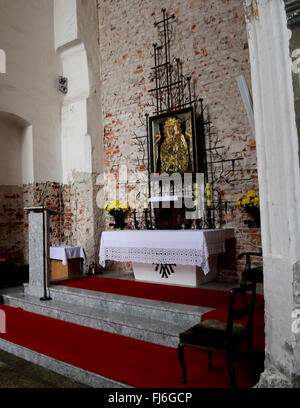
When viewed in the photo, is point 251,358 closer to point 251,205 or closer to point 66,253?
point 251,205

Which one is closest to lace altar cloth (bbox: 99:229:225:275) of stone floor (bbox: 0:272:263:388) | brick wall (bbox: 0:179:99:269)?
brick wall (bbox: 0:179:99:269)

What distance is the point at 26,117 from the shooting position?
22.5ft

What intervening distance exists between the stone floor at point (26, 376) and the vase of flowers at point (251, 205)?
3.24m

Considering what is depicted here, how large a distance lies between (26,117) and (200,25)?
3.67m

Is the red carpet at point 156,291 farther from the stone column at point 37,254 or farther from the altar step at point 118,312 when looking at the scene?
the stone column at point 37,254

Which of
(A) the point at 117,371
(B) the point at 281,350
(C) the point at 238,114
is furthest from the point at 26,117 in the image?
(B) the point at 281,350

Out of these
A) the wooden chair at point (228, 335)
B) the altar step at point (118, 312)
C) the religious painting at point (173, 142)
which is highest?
the religious painting at point (173, 142)

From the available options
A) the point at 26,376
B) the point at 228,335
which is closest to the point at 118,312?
the point at 26,376

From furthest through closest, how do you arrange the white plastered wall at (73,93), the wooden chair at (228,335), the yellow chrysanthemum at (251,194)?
1. the white plastered wall at (73,93)
2. the yellow chrysanthemum at (251,194)
3. the wooden chair at (228,335)

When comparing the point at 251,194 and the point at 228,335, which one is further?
the point at 251,194

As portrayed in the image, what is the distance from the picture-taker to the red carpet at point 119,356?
256 centimetres

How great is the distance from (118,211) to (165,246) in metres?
1.99

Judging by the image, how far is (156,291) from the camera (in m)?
4.79

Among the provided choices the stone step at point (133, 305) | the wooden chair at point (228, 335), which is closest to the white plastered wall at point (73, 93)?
the stone step at point (133, 305)
